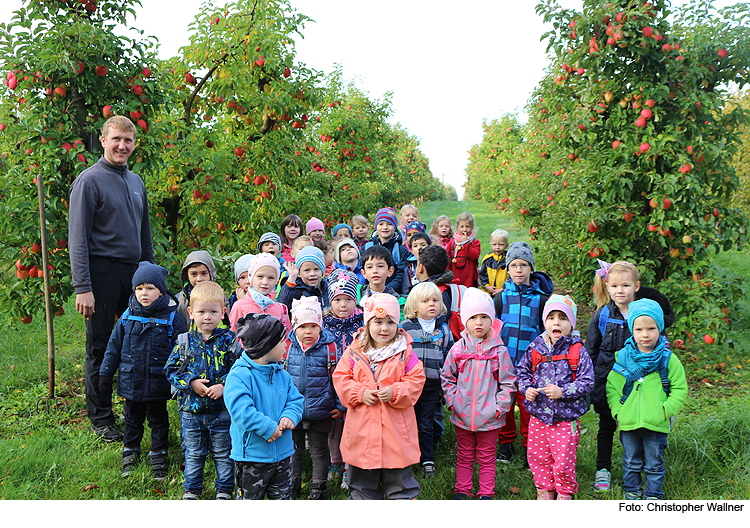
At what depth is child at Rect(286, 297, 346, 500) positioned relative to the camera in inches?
131

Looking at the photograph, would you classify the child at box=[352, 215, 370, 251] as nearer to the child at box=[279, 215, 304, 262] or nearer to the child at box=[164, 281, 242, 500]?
the child at box=[279, 215, 304, 262]

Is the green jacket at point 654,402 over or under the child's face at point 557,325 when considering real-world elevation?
under

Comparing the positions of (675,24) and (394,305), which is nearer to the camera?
(394,305)

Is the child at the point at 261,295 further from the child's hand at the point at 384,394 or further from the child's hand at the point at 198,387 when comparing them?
the child's hand at the point at 384,394

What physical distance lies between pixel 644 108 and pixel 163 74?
195 inches

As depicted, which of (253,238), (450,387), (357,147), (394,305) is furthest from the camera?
(357,147)

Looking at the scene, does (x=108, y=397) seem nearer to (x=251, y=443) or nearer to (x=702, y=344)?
(x=251, y=443)

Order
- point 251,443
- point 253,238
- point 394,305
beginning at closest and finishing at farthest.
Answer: point 251,443, point 394,305, point 253,238

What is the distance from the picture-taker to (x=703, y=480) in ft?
11.5

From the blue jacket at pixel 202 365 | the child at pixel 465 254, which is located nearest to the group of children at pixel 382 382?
the blue jacket at pixel 202 365

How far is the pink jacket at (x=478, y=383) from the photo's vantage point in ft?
10.8

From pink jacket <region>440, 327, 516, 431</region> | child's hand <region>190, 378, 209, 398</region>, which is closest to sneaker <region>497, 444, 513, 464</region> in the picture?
pink jacket <region>440, 327, 516, 431</region>

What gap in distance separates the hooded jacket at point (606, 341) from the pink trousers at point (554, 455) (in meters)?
0.34

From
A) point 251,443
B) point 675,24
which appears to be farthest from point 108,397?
point 675,24
